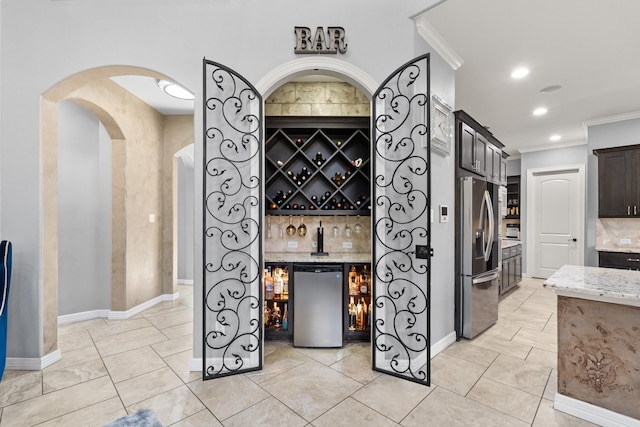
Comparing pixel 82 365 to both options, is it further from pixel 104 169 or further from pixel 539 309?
pixel 539 309

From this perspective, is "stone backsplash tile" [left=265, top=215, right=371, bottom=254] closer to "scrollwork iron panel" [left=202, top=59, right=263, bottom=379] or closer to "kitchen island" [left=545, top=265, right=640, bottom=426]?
"scrollwork iron panel" [left=202, top=59, right=263, bottom=379]

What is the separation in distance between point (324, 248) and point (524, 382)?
220 cm

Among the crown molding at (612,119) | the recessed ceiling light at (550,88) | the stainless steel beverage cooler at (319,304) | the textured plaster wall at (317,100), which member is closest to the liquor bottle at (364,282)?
the stainless steel beverage cooler at (319,304)

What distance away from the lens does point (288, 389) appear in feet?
7.09

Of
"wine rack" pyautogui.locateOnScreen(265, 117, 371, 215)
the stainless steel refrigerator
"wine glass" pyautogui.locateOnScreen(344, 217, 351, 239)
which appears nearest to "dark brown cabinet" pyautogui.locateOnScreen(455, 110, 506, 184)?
the stainless steel refrigerator

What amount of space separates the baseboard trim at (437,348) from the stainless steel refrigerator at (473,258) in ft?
0.57

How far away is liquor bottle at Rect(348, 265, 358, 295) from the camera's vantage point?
3.04m

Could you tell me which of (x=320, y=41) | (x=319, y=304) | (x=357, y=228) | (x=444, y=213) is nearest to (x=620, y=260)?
(x=444, y=213)

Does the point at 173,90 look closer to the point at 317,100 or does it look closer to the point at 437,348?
the point at 317,100

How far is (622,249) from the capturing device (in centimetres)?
429

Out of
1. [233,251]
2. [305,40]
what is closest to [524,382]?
[233,251]

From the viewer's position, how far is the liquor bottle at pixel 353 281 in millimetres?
3039

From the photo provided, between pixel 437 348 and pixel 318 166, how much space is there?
224cm

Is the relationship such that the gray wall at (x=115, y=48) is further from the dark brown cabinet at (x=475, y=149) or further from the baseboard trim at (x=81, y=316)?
the baseboard trim at (x=81, y=316)
